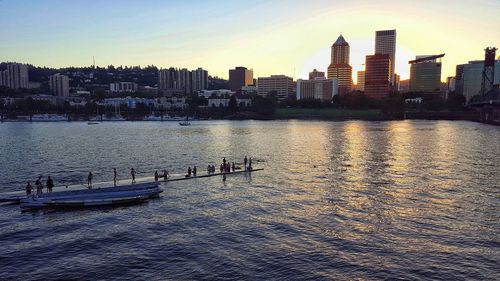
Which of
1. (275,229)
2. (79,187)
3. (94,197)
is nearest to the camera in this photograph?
(275,229)

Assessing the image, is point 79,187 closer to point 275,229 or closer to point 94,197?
point 94,197

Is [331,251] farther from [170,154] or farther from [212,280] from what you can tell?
[170,154]

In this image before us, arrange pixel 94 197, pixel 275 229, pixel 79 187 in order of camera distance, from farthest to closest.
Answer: pixel 79 187 < pixel 94 197 < pixel 275 229

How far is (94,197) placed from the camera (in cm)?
4941

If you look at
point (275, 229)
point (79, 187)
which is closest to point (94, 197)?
point (79, 187)

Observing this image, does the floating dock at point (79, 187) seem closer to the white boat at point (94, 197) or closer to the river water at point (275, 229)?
the river water at point (275, 229)

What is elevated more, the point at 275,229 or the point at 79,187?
the point at 79,187

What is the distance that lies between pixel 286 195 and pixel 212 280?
2727 cm

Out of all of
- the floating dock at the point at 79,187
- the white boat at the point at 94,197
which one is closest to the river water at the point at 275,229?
the white boat at the point at 94,197

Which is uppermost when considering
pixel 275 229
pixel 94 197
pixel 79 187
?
pixel 79 187

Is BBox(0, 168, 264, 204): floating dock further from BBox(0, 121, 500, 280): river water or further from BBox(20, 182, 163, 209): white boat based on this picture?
BBox(20, 182, 163, 209): white boat

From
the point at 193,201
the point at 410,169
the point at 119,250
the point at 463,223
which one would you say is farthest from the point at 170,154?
the point at 463,223

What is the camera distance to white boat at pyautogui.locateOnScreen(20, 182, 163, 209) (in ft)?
155

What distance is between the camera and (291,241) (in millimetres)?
37469
